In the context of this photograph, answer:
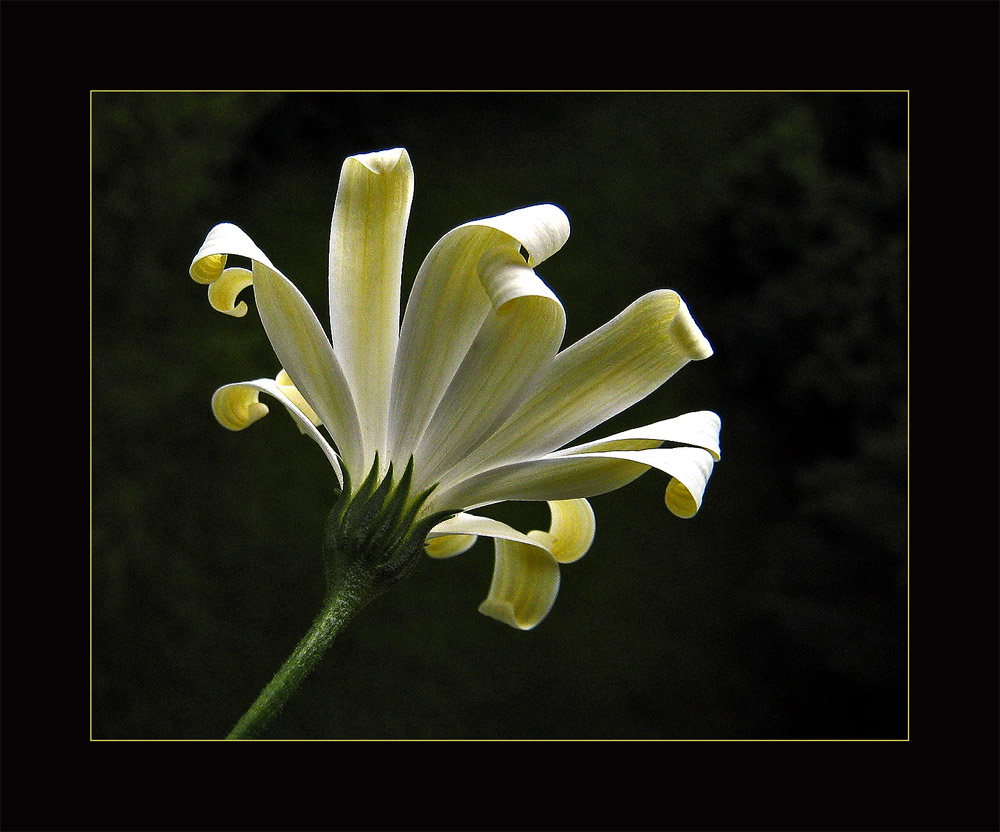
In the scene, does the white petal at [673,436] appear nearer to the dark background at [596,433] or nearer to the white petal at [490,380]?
the white petal at [490,380]

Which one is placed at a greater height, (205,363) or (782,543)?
(205,363)

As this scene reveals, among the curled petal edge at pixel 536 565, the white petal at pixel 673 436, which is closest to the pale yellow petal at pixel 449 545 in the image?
the curled petal edge at pixel 536 565

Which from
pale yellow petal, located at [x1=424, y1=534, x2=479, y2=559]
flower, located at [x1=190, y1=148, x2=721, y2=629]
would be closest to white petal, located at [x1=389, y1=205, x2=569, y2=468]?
flower, located at [x1=190, y1=148, x2=721, y2=629]

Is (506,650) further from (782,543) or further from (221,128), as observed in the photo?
(221,128)

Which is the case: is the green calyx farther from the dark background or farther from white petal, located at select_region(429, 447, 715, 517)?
the dark background

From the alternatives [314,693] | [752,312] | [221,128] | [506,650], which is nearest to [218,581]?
[314,693]

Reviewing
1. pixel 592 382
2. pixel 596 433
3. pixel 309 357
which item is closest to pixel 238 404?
pixel 309 357

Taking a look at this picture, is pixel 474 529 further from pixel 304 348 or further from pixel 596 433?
pixel 596 433
